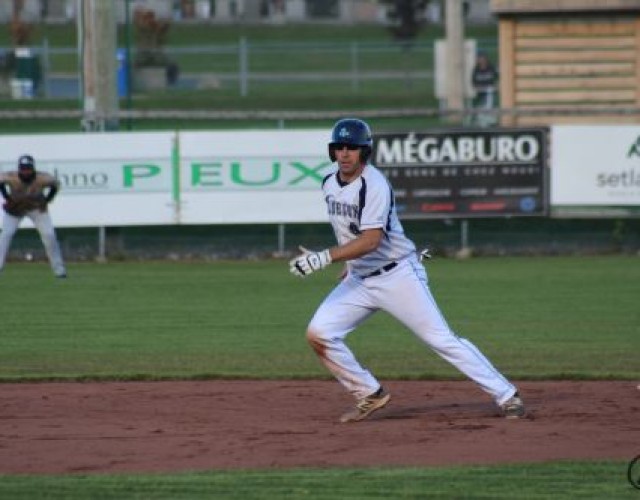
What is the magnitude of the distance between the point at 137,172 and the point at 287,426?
41.8 ft

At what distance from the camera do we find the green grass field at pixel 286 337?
909cm

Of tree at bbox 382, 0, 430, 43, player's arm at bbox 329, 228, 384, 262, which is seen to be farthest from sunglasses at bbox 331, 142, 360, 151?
tree at bbox 382, 0, 430, 43

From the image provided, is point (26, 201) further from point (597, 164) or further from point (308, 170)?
point (597, 164)

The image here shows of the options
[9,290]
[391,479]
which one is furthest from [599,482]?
[9,290]

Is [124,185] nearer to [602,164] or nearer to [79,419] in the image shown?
[602,164]

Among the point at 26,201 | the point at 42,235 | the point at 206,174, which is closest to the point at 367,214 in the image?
the point at 42,235

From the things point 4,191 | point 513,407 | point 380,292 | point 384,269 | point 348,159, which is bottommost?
point 513,407

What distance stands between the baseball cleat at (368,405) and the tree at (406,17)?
47.4 metres

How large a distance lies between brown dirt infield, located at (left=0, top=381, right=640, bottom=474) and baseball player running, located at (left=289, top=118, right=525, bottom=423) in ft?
1.18

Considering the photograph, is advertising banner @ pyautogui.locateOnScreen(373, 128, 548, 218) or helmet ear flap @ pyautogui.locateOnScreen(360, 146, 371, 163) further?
advertising banner @ pyautogui.locateOnScreen(373, 128, 548, 218)

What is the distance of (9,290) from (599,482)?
12.4 m

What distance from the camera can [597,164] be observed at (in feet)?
76.7

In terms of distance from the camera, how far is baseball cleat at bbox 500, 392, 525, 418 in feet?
36.8

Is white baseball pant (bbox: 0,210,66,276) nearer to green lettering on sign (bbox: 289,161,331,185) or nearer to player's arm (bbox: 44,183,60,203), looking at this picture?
player's arm (bbox: 44,183,60,203)
